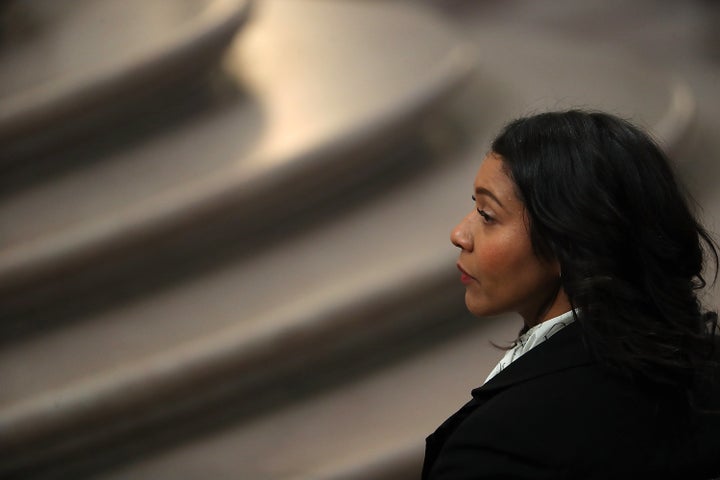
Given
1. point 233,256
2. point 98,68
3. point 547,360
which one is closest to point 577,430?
point 547,360

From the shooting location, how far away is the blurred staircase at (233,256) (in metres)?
2.12

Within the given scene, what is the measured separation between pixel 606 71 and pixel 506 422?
2.29 meters

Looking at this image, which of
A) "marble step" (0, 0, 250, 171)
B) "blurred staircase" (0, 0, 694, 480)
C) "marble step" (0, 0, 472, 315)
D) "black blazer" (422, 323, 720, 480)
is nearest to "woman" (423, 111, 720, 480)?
"black blazer" (422, 323, 720, 480)

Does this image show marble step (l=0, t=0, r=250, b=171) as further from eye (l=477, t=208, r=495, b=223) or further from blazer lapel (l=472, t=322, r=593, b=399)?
blazer lapel (l=472, t=322, r=593, b=399)

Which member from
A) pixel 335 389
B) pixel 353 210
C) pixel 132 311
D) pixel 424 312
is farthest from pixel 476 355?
pixel 132 311

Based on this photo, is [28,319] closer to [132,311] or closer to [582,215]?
[132,311]

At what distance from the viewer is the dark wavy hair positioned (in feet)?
3.16

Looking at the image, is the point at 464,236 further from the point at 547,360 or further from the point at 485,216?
the point at 547,360

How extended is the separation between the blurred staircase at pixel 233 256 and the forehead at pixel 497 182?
1.05 metres

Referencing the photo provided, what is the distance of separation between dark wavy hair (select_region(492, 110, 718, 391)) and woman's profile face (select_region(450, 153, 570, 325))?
0.7 inches

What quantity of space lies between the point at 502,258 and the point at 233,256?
1.37 metres

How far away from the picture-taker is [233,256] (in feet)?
7.70

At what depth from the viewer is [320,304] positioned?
7.07ft

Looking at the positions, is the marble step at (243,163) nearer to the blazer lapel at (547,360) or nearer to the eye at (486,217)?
the eye at (486,217)
